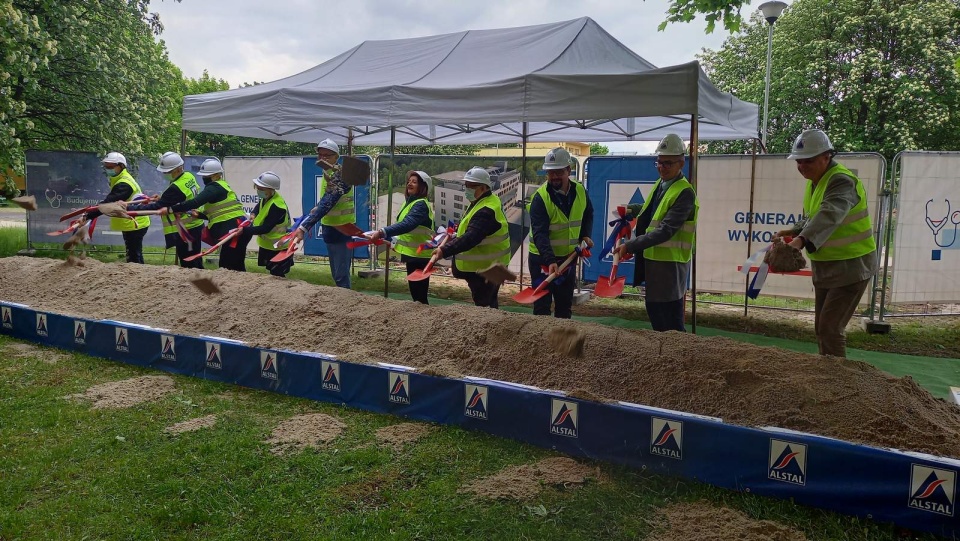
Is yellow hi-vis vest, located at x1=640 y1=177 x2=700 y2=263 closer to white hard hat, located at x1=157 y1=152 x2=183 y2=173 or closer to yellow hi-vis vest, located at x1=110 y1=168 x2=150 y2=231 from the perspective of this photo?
white hard hat, located at x1=157 y1=152 x2=183 y2=173

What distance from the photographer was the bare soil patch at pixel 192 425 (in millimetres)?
3314

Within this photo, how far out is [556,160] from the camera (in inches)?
193

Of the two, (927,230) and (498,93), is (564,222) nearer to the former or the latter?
(498,93)

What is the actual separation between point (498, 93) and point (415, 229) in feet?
4.58

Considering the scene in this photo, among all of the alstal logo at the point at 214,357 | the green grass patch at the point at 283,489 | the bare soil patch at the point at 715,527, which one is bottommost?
the green grass patch at the point at 283,489

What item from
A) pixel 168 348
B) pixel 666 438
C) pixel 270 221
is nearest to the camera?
pixel 666 438

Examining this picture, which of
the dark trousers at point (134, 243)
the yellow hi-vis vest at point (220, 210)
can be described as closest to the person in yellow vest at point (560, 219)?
the yellow hi-vis vest at point (220, 210)

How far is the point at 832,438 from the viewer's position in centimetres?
244

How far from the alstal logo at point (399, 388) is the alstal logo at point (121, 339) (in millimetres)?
2285

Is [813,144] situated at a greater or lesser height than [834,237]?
greater

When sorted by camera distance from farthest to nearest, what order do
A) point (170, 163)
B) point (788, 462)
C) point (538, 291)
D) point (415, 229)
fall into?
point (170, 163) < point (415, 229) < point (538, 291) < point (788, 462)

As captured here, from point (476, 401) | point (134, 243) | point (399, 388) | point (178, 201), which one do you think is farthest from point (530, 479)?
point (134, 243)

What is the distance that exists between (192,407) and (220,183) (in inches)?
133

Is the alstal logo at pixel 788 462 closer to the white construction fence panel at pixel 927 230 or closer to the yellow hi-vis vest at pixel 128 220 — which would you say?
the white construction fence panel at pixel 927 230
